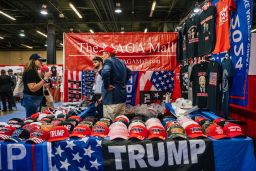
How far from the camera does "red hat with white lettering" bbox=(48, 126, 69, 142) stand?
214 centimetres

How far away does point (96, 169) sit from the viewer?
211 cm

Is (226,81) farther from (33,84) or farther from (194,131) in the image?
(33,84)

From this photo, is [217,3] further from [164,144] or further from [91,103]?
[91,103]

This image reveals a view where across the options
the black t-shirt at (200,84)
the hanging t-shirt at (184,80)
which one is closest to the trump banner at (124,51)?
the hanging t-shirt at (184,80)

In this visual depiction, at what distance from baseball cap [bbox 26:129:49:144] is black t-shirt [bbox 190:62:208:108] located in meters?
2.21

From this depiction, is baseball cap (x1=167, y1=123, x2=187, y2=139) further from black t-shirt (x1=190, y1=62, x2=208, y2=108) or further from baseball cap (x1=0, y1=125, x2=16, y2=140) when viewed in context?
black t-shirt (x1=190, y1=62, x2=208, y2=108)

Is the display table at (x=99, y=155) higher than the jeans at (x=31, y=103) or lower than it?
lower

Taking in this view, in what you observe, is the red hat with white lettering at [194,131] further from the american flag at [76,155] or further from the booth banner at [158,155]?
the american flag at [76,155]

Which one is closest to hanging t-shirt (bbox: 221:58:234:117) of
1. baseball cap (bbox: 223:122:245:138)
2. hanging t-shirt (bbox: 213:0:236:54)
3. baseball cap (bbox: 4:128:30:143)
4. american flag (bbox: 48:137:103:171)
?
hanging t-shirt (bbox: 213:0:236:54)

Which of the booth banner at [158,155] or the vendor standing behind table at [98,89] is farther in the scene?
the vendor standing behind table at [98,89]

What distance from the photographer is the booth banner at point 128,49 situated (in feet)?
18.4

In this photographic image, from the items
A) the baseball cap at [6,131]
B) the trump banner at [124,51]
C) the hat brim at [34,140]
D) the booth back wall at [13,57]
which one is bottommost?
the hat brim at [34,140]

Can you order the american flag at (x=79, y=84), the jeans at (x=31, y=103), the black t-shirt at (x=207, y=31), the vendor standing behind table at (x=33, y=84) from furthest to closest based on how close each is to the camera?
the american flag at (x=79, y=84)
the jeans at (x=31, y=103)
the vendor standing behind table at (x=33, y=84)
the black t-shirt at (x=207, y=31)

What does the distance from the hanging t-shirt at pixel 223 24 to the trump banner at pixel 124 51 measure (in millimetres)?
2160
